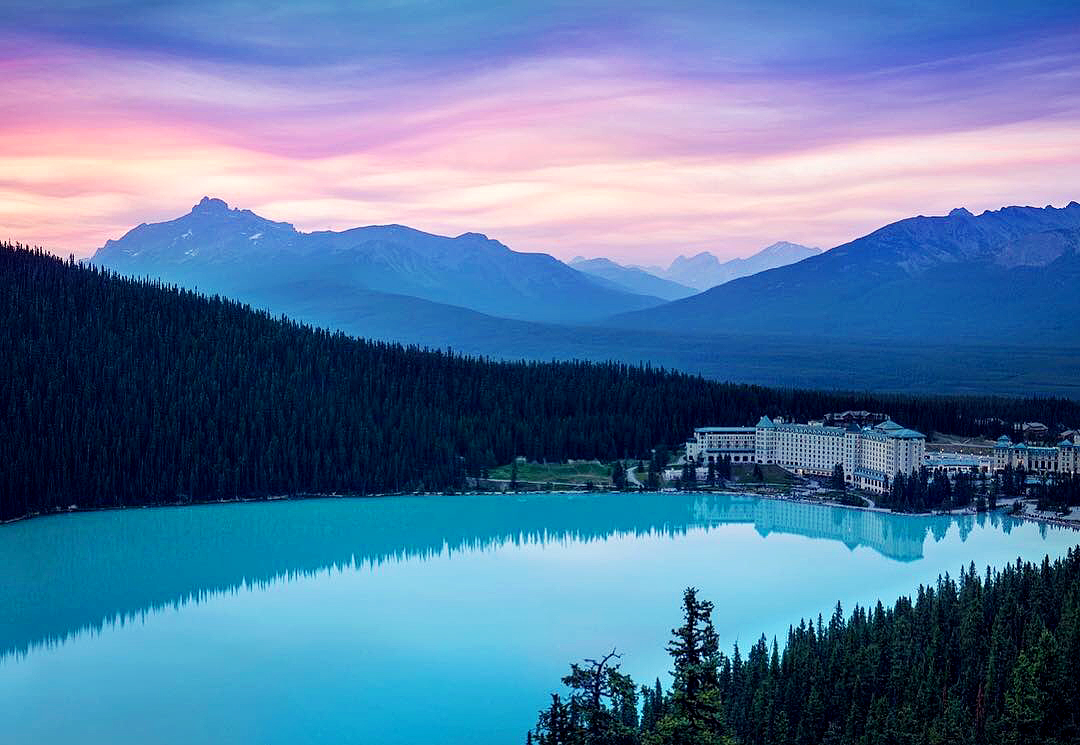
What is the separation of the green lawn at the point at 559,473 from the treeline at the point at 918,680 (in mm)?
39125

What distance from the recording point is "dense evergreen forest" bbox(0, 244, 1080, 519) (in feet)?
222

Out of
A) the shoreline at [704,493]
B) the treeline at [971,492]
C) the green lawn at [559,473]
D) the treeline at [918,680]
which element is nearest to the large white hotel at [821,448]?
the treeline at [971,492]

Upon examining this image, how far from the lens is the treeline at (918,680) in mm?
25922

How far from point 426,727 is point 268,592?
1737cm

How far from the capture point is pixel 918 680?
28797mm

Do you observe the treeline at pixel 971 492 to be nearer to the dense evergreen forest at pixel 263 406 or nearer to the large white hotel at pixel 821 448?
the large white hotel at pixel 821 448

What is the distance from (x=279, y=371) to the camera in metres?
81.5

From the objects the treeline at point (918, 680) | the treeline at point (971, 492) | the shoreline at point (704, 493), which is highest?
the treeline at point (971, 492)

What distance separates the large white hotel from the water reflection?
607 cm

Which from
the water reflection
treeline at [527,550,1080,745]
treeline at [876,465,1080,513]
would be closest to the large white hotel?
treeline at [876,465,1080,513]

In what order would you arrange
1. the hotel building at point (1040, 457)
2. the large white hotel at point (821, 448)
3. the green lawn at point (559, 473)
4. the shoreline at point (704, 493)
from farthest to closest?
1. the green lawn at point (559, 473)
2. the hotel building at point (1040, 457)
3. the large white hotel at point (821, 448)
4. the shoreline at point (704, 493)

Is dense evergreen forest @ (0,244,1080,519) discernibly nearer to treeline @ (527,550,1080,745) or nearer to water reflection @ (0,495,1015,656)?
water reflection @ (0,495,1015,656)

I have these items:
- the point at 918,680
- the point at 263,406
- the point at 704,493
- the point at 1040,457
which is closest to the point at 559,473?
the point at 704,493

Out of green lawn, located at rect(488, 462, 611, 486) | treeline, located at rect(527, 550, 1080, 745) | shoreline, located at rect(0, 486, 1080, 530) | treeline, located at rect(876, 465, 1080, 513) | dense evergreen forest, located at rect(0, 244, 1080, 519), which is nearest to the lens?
treeline, located at rect(527, 550, 1080, 745)
